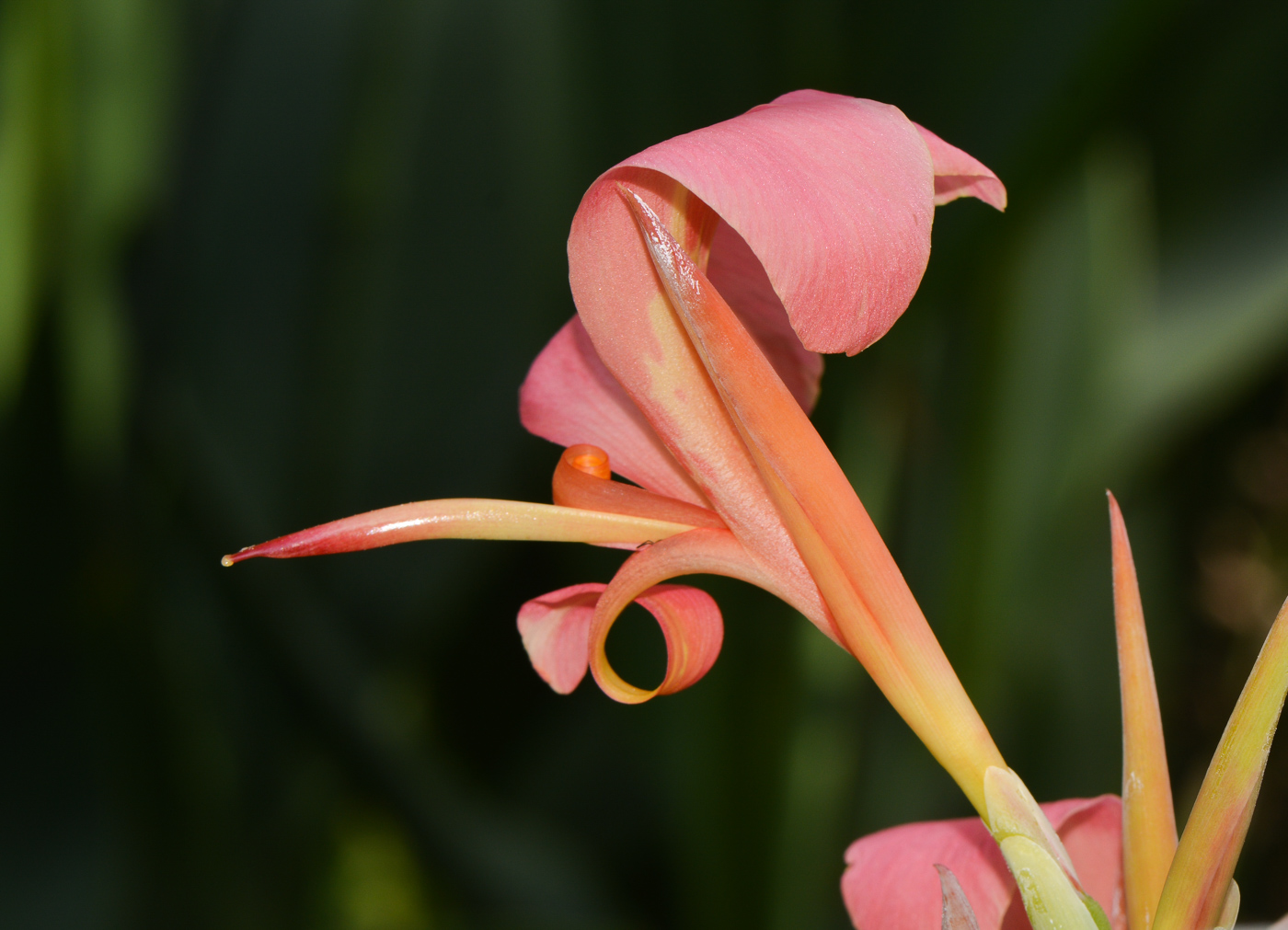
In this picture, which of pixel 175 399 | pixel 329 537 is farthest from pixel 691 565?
pixel 175 399

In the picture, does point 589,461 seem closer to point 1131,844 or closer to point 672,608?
point 672,608

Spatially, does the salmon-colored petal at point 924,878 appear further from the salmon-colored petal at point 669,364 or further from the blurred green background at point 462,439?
the blurred green background at point 462,439

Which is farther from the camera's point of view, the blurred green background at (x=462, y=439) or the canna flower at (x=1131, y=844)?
the blurred green background at (x=462, y=439)

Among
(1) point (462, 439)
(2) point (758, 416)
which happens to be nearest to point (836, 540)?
(2) point (758, 416)

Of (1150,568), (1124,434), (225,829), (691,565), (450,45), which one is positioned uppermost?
(450,45)

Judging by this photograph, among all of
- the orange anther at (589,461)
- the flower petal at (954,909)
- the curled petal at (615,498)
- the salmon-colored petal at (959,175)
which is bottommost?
the flower petal at (954,909)

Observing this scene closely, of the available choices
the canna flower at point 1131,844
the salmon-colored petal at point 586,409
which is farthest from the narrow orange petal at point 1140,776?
the salmon-colored petal at point 586,409

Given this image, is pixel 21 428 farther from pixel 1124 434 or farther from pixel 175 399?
pixel 1124 434
